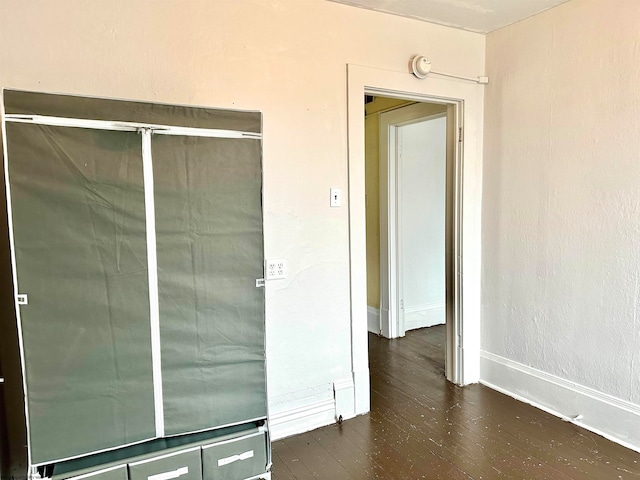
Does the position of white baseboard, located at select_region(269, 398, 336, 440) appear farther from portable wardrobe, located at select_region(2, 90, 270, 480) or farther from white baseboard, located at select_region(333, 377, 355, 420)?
portable wardrobe, located at select_region(2, 90, 270, 480)

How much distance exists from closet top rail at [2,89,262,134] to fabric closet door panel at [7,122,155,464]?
6cm

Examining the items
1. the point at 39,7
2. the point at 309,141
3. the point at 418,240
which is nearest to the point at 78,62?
the point at 39,7

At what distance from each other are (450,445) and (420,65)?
2345mm

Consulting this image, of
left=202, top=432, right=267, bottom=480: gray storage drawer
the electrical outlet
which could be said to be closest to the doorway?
the electrical outlet

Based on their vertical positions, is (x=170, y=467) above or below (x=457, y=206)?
below

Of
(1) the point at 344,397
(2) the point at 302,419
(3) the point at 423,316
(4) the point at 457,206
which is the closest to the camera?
(2) the point at 302,419

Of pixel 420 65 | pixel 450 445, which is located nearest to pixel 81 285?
pixel 450 445

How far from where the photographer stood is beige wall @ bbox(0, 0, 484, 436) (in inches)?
76.1

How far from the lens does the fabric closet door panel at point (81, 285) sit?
5.30 ft

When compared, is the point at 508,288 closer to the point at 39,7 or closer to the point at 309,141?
the point at 309,141

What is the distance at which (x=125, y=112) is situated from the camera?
1.75 m

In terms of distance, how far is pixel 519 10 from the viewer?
2.69 meters

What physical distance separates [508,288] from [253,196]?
2066 mm

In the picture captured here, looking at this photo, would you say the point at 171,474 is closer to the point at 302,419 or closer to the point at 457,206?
the point at 302,419
